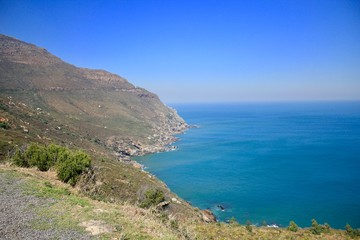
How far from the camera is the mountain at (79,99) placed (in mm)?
78500

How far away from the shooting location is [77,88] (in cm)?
10594

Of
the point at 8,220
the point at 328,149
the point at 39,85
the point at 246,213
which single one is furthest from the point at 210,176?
the point at 39,85

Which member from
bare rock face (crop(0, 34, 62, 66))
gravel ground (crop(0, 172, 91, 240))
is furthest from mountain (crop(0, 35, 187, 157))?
gravel ground (crop(0, 172, 91, 240))

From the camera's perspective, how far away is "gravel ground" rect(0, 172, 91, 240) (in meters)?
6.62

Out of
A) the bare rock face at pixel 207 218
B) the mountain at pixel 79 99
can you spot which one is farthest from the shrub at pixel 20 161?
the mountain at pixel 79 99

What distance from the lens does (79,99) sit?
325ft

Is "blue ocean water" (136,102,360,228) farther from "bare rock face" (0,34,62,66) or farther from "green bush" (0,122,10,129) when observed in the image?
"bare rock face" (0,34,62,66)

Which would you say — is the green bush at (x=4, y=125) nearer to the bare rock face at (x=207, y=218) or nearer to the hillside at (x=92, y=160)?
the hillside at (x=92, y=160)

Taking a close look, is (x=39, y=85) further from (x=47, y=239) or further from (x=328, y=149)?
(x=328, y=149)

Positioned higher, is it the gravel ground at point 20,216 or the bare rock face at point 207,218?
the gravel ground at point 20,216

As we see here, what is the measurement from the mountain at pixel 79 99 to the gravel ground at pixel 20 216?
5990 cm

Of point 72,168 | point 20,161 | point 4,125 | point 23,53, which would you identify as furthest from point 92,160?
point 23,53

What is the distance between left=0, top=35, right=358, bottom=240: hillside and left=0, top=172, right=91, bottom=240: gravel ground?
2 centimetres

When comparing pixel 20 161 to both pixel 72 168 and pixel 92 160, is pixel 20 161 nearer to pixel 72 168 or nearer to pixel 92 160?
pixel 72 168
